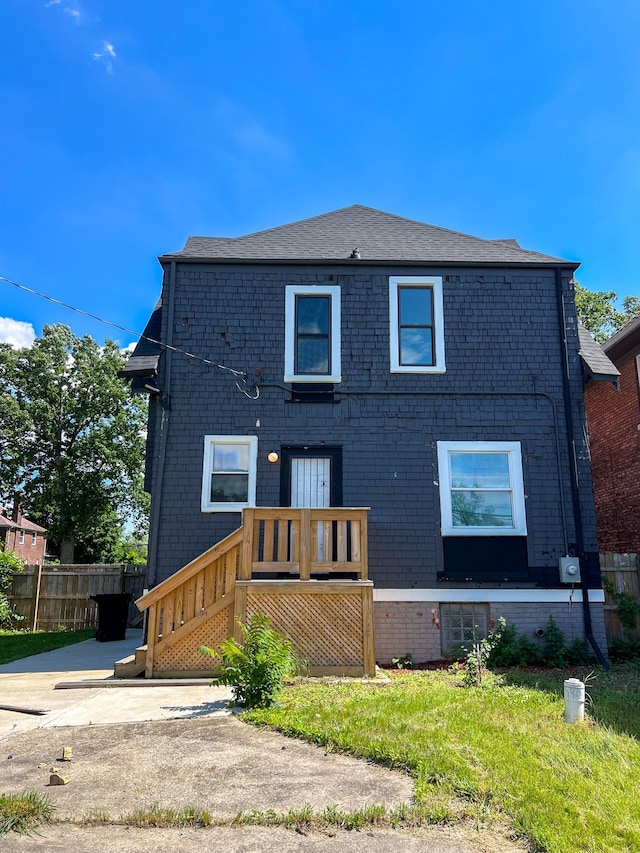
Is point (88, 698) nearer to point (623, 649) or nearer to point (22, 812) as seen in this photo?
point (22, 812)

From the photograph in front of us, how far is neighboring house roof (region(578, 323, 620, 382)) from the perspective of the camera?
9938 mm

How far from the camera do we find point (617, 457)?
44.9 ft

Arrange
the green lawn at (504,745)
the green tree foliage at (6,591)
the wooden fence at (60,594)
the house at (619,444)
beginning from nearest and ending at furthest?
the green lawn at (504,745), the house at (619,444), the green tree foliage at (6,591), the wooden fence at (60,594)

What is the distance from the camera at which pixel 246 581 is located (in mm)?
7766

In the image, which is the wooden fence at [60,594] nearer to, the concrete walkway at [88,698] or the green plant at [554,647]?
the concrete walkway at [88,698]

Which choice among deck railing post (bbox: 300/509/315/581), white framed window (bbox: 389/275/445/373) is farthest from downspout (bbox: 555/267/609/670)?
deck railing post (bbox: 300/509/315/581)

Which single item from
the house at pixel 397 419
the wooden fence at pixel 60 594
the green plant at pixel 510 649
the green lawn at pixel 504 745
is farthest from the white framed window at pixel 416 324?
the wooden fence at pixel 60 594

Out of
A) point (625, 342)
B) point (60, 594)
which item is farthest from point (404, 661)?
point (60, 594)

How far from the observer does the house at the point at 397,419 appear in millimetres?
9320

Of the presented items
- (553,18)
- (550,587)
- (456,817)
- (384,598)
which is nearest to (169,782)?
(456,817)

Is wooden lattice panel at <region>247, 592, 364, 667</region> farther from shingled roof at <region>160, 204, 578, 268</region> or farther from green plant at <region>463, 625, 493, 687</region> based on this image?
shingled roof at <region>160, 204, 578, 268</region>

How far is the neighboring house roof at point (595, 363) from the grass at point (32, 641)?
1047cm

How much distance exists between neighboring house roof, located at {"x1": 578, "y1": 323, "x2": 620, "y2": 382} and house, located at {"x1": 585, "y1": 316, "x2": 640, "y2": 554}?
1825mm

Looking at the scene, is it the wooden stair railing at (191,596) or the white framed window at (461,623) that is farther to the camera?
the white framed window at (461,623)
